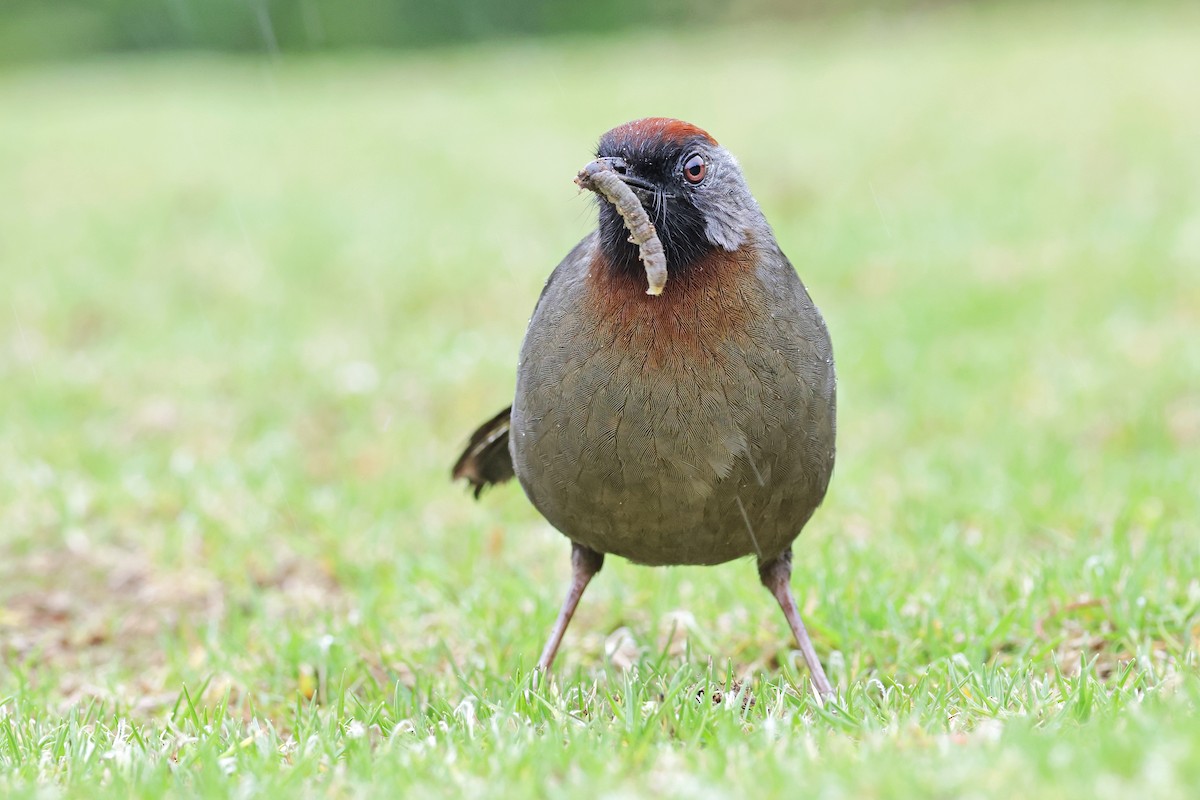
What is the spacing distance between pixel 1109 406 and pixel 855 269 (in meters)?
2.94

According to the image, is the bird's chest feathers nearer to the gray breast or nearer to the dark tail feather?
the gray breast

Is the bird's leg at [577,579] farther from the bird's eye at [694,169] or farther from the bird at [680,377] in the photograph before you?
the bird's eye at [694,169]

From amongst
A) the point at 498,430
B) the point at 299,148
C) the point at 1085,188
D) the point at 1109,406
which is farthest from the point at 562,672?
the point at 299,148

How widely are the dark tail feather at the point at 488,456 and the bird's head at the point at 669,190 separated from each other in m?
0.96

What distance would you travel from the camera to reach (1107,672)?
3.91 m

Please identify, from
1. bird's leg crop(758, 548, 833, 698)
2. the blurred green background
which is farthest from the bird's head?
the blurred green background

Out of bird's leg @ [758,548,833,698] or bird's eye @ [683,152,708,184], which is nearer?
bird's eye @ [683,152,708,184]

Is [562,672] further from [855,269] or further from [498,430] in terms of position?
[855,269]

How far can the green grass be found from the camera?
3.10 m

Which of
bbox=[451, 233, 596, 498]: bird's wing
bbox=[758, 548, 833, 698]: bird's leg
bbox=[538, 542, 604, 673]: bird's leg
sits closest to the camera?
bbox=[758, 548, 833, 698]: bird's leg

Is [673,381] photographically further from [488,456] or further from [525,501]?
[525,501]

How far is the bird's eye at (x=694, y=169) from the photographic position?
135 inches

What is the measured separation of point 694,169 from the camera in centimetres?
345

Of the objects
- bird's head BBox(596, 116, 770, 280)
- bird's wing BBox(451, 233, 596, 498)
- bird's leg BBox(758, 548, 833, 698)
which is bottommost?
bird's leg BBox(758, 548, 833, 698)
